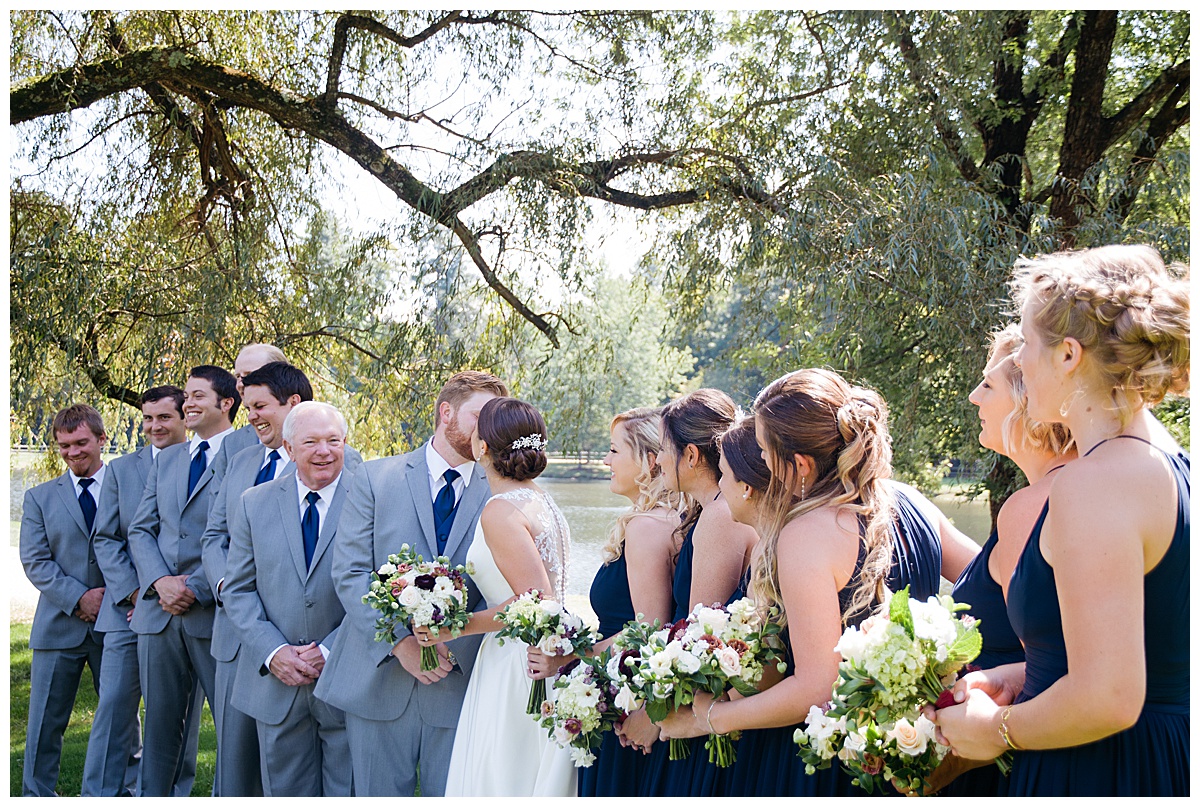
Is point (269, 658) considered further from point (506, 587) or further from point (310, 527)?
point (506, 587)

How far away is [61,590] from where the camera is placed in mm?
5746

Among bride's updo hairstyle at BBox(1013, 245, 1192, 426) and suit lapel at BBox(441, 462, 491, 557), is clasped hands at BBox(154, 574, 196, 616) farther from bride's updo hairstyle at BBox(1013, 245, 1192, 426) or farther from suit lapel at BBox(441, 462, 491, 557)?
bride's updo hairstyle at BBox(1013, 245, 1192, 426)

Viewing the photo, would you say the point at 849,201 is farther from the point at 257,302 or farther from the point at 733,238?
the point at 257,302

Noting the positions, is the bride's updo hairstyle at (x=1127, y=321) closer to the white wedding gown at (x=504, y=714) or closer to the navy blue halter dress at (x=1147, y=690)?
the navy blue halter dress at (x=1147, y=690)

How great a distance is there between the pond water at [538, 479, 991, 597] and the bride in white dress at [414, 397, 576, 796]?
4881 millimetres

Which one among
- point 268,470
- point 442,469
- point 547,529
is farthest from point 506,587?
point 268,470

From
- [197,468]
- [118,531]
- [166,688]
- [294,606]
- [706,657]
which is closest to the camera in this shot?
[706,657]

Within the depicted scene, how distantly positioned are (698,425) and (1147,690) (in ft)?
5.25

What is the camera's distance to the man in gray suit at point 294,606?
4.29 m

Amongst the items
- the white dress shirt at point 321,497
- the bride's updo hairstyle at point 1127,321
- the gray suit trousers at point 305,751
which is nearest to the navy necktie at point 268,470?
the white dress shirt at point 321,497

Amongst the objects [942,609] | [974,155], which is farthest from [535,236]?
[942,609]

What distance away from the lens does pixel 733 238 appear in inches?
284

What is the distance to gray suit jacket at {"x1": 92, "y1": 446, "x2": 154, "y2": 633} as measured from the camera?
18.0 ft
